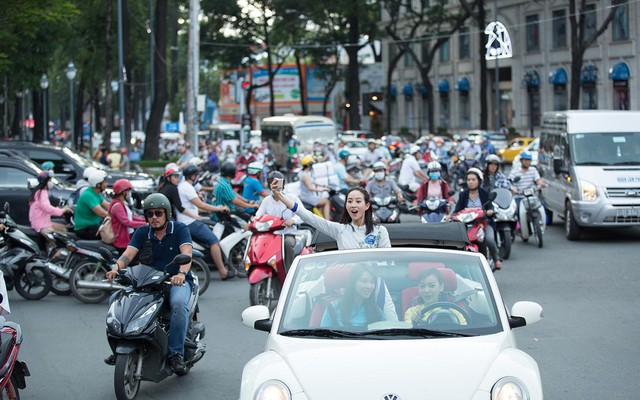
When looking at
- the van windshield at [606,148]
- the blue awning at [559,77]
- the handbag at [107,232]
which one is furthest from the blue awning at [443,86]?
the handbag at [107,232]

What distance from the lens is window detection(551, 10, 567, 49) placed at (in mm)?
58562

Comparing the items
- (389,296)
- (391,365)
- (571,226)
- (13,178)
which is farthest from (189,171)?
(391,365)

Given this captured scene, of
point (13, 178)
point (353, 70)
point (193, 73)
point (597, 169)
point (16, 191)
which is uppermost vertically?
point (353, 70)

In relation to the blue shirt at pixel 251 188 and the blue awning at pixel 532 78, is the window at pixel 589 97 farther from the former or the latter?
the blue shirt at pixel 251 188

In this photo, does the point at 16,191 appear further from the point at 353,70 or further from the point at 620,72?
the point at 353,70

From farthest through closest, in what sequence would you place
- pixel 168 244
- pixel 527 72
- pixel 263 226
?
pixel 527 72 < pixel 263 226 < pixel 168 244

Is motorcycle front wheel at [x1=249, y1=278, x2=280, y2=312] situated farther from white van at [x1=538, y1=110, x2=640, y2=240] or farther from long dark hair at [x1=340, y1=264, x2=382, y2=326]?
white van at [x1=538, y1=110, x2=640, y2=240]

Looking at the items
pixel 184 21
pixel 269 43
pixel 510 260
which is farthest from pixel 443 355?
pixel 184 21

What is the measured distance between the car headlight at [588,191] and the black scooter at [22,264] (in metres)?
9.81

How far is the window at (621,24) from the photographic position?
5211cm

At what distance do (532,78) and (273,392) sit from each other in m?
58.8

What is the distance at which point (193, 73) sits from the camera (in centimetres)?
3241

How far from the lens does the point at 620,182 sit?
62.4 ft

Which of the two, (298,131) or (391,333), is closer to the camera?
(391,333)
